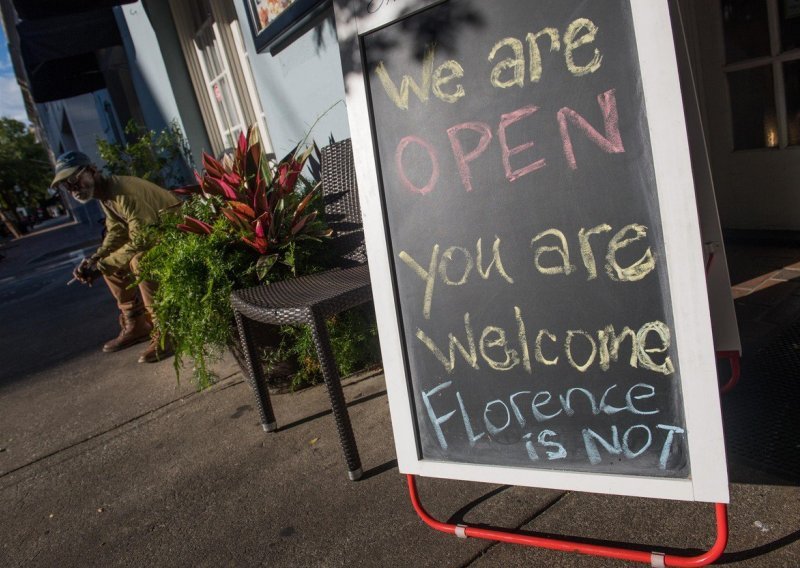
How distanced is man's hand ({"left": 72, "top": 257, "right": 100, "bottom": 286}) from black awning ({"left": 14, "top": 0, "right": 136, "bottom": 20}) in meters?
3.10

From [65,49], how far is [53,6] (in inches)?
26.4

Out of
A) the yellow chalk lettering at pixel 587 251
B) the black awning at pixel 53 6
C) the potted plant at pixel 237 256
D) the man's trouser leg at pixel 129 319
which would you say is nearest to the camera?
the yellow chalk lettering at pixel 587 251

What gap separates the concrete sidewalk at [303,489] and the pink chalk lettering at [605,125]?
1091mm

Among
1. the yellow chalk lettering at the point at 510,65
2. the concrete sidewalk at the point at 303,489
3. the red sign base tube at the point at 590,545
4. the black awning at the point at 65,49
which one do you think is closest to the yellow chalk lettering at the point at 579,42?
the yellow chalk lettering at the point at 510,65

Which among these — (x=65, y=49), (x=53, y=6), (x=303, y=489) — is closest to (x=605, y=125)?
(x=303, y=489)

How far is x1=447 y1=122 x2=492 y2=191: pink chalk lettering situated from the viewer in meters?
1.57

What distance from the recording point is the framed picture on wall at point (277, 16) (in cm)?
344

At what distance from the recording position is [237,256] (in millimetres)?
3094

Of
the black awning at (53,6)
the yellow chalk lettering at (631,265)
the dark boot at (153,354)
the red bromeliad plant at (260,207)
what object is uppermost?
the black awning at (53,6)

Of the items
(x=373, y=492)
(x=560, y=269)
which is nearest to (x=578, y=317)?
(x=560, y=269)

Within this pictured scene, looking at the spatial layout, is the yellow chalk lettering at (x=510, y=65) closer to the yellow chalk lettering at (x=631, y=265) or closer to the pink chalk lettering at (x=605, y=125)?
the pink chalk lettering at (x=605, y=125)

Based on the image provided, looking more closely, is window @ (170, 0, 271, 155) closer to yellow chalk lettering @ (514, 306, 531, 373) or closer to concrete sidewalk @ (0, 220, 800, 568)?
concrete sidewalk @ (0, 220, 800, 568)

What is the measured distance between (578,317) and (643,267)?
0.67ft

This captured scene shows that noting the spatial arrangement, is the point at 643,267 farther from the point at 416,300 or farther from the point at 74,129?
the point at 74,129
